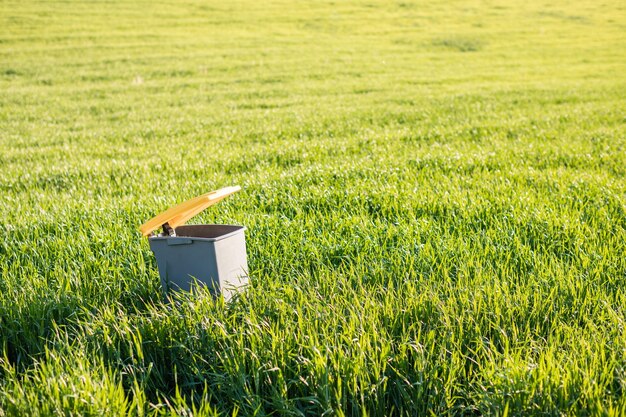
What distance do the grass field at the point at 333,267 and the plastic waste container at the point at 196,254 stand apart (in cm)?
15

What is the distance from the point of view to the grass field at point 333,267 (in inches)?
88.0

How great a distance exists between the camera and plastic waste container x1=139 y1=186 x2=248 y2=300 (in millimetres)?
2828

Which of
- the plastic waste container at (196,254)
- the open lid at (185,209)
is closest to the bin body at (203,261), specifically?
the plastic waste container at (196,254)

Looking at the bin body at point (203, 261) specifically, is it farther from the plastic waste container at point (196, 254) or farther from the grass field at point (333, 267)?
the grass field at point (333, 267)

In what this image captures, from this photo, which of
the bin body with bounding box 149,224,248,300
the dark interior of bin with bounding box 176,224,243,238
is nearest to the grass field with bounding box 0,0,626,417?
the bin body with bounding box 149,224,248,300

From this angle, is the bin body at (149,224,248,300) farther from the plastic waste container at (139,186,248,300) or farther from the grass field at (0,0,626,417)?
the grass field at (0,0,626,417)

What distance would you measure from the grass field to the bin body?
0.14 meters

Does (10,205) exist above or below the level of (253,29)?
below

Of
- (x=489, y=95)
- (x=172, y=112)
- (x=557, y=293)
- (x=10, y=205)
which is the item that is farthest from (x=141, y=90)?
(x=557, y=293)

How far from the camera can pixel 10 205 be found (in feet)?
17.7

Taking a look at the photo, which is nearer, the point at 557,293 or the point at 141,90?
the point at 557,293

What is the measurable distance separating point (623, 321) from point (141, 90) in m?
19.3

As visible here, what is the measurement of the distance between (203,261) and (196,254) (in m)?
0.05

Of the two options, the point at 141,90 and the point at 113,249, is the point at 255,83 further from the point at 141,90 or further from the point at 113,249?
the point at 113,249
